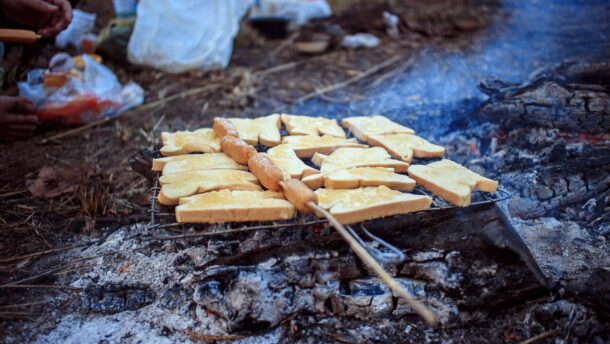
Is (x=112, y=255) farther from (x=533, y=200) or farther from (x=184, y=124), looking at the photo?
(x=533, y=200)

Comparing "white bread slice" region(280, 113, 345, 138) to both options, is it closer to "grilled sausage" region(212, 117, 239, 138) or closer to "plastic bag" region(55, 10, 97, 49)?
"grilled sausage" region(212, 117, 239, 138)

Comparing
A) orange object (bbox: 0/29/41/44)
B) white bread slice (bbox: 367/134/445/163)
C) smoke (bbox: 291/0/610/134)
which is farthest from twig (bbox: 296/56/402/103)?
orange object (bbox: 0/29/41/44)

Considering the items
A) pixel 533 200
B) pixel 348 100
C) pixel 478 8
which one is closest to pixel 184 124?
pixel 348 100

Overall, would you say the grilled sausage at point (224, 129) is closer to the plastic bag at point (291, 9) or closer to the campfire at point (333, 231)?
the campfire at point (333, 231)

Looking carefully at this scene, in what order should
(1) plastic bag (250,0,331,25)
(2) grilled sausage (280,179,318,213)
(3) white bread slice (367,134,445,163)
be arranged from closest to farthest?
(2) grilled sausage (280,179,318,213)
(3) white bread slice (367,134,445,163)
(1) plastic bag (250,0,331,25)

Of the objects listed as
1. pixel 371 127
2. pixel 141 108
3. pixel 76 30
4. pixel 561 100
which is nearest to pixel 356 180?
pixel 371 127

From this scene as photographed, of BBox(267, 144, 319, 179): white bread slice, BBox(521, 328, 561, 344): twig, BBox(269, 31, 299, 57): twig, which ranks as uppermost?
BBox(267, 144, 319, 179): white bread slice

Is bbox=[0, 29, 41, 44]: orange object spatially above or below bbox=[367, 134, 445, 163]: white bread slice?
above

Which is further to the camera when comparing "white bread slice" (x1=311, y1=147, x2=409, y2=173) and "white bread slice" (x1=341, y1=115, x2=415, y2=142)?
"white bread slice" (x1=341, y1=115, x2=415, y2=142)
